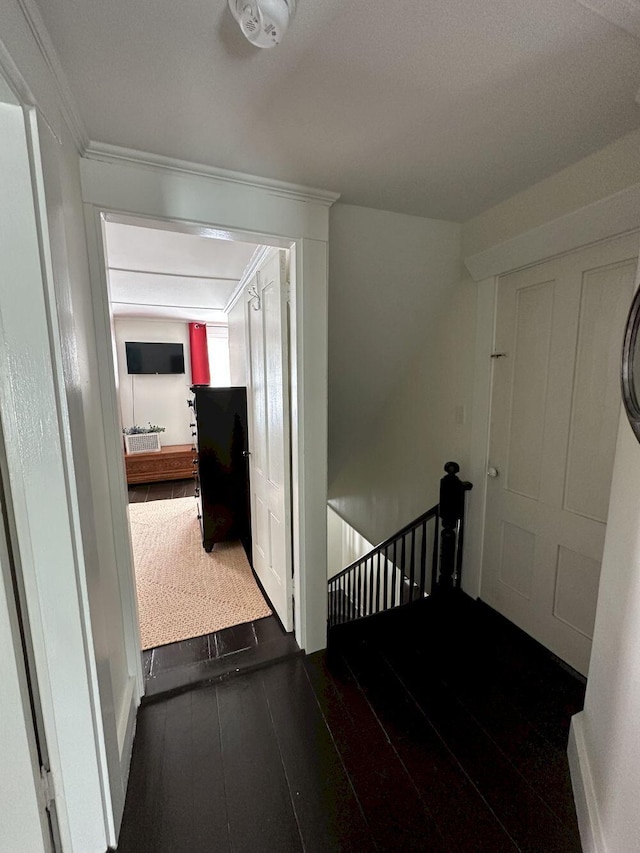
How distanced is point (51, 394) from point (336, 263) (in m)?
1.41

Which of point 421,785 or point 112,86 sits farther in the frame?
point 421,785

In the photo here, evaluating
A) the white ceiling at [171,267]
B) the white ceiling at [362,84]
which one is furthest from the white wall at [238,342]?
the white ceiling at [362,84]

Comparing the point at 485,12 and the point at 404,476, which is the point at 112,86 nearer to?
the point at 485,12

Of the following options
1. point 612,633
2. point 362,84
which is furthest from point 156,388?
point 612,633

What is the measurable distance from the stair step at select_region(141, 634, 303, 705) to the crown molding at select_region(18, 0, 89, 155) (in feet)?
Answer: 7.29

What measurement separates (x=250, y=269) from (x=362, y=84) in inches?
56.0

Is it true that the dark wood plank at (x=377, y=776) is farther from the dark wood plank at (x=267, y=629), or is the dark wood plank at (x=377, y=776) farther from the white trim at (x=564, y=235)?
the white trim at (x=564, y=235)

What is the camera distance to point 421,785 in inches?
46.6

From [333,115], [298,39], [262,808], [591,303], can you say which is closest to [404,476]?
[591,303]

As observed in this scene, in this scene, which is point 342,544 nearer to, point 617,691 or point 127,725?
point 127,725

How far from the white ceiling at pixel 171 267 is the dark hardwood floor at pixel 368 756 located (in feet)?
6.85

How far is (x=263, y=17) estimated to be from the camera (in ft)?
2.35

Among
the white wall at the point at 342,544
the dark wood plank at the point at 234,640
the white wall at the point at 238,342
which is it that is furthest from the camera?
the white wall at the point at 342,544

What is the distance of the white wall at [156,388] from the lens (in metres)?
4.92
